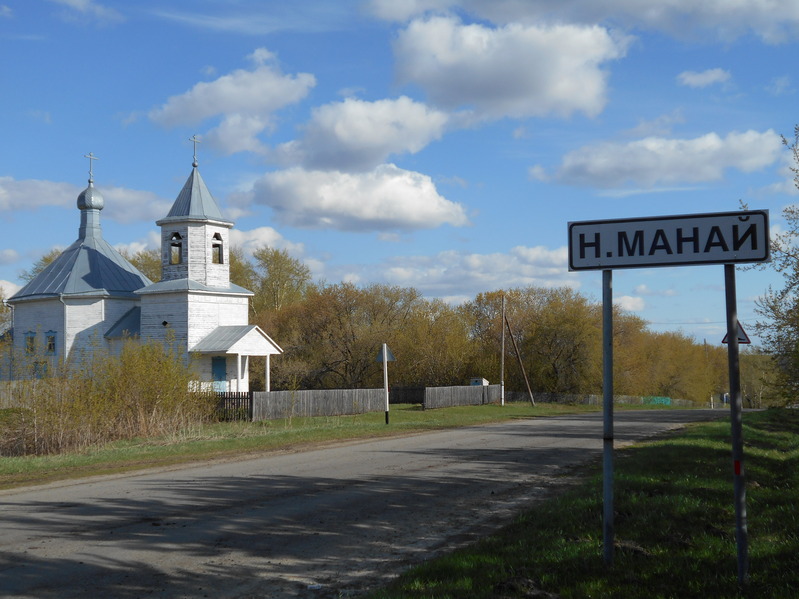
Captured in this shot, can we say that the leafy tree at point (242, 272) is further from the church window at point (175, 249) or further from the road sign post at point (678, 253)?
the road sign post at point (678, 253)

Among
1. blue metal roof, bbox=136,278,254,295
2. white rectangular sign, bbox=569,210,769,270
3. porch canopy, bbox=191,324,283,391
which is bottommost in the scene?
porch canopy, bbox=191,324,283,391

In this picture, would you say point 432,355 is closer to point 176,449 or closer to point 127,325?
point 127,325

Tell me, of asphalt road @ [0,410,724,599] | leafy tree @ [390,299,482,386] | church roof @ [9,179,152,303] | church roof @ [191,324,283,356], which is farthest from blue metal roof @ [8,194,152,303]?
asphalt road @ [0,410,724,599]

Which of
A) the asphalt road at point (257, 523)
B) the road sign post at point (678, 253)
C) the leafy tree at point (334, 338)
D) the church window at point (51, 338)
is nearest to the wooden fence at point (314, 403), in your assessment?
the asphalt road at point (257, 523)

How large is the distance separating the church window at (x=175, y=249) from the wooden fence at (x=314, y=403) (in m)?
12.4

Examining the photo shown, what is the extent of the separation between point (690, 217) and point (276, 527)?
19.1 feet

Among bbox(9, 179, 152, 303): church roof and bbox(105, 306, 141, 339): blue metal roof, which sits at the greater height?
bbox(9, 179, 152, 303): church roof

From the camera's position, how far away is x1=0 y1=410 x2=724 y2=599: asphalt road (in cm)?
682

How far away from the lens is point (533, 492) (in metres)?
11.9

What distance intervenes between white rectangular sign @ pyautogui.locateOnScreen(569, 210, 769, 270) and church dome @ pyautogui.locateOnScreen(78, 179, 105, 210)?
48.7 meters

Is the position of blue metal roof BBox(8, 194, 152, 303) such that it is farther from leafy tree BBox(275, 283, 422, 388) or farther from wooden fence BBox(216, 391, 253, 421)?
leafy tree BBox(275, 283, 422, 388)

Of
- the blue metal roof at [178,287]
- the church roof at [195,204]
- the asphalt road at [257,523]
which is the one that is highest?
the church roof at [195,204]

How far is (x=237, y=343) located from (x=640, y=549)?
35.0 m

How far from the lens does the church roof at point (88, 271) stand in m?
45.0
